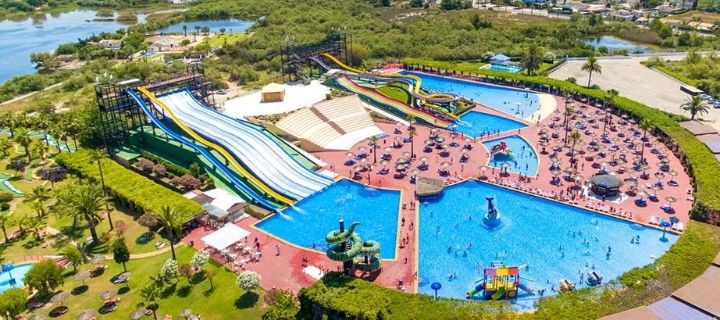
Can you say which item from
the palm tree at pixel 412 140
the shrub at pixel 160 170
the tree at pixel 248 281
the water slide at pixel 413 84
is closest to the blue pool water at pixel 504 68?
the water slide at pixel 413 84

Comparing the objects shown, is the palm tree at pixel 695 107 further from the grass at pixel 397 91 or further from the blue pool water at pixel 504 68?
the grass at pixel 397 91

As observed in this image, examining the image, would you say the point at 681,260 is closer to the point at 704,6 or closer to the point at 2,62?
the point at 2,62

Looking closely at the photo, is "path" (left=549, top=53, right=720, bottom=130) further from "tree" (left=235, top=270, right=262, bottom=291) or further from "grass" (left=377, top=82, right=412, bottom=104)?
"tree" (left=235, top=270, right=262, bottom=291)

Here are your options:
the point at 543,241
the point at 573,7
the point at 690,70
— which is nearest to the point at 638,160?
the point at 543,241

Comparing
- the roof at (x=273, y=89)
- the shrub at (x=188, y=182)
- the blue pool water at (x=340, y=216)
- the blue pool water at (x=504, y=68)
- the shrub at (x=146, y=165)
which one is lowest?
the blue pool water at (x=340, y=216)

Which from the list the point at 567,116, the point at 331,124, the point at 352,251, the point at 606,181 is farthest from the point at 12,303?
the point at 567,116
